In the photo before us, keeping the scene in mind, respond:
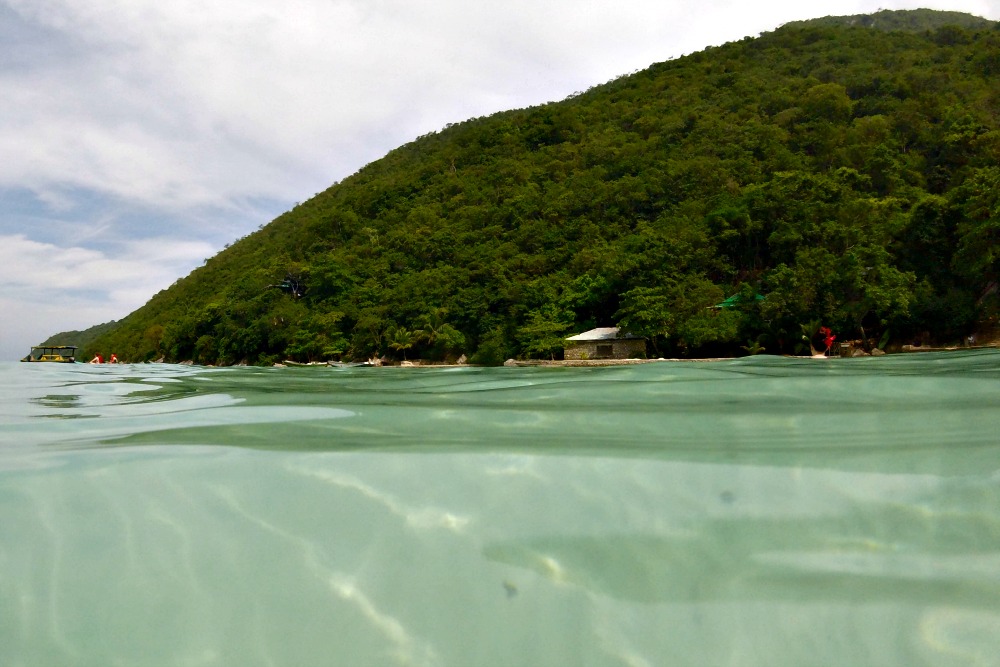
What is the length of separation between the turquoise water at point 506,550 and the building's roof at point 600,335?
31.9 m

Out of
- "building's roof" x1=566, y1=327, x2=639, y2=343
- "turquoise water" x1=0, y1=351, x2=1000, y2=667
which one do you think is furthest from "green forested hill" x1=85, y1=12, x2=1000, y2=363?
"turquoise water" x1=0, y1=351, x2=1000, y2=667

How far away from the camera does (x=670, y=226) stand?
1757 inches

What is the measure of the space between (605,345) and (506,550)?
3386 centimetres

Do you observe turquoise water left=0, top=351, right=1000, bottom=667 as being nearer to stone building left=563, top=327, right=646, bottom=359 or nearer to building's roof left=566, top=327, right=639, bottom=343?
stone building left=563, top=327, right=646, bottom=359

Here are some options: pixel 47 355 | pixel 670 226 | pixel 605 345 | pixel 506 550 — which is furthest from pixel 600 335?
pixel 47 355

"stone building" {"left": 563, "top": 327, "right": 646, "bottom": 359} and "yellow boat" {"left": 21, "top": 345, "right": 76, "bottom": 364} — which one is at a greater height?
"yellow boat" {"left": 21, "top": 345, "right": 76, "bottom": 364}

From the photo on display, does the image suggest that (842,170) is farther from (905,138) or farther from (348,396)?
(348,396)

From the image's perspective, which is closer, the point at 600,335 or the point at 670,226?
the point at 600,335

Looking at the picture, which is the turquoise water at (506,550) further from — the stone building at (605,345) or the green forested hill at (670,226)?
the stone building at (605,345)

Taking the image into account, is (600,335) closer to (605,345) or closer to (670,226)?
(605,345)

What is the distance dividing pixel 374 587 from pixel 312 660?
273 millimetres

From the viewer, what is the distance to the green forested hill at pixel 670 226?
29.3 meters

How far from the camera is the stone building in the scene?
113ft

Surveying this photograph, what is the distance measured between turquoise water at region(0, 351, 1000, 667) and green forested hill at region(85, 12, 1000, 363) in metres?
28.6
